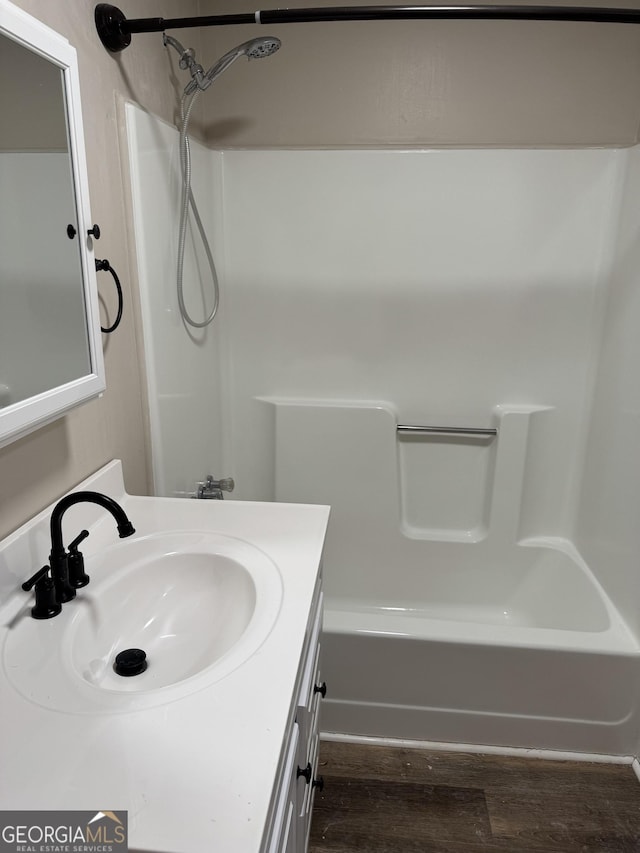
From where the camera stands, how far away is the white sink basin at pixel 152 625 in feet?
2.54

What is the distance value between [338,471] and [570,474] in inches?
36.1

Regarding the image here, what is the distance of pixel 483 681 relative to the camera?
1.70m

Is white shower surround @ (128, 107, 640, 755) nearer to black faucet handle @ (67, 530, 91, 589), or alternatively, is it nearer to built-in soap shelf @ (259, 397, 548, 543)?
built-in soap shelf @ (259, 397, 548, 543)

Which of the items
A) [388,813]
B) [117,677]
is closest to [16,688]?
[117,677]

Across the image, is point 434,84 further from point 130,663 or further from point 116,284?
point 130,663

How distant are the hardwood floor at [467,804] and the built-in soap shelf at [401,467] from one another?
796 mm

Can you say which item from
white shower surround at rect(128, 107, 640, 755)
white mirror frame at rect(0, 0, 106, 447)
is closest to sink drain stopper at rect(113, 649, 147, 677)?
white mirror frame at rect(0, 0, 106, 447)

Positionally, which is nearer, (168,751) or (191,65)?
(168,751)

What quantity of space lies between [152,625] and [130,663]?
15 cm

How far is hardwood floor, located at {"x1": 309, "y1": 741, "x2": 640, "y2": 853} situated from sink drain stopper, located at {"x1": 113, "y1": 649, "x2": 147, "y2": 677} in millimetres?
906

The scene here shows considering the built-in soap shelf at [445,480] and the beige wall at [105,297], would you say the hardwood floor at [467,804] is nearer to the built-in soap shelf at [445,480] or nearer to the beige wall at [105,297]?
the built-in soap shelf at [445,480]

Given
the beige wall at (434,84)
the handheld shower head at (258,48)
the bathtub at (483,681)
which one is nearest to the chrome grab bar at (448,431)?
the bathtub at (483,681)

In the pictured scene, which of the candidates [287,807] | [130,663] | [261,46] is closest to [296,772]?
[287,807]

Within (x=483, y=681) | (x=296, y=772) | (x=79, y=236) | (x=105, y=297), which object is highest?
(x=79, y=236)
